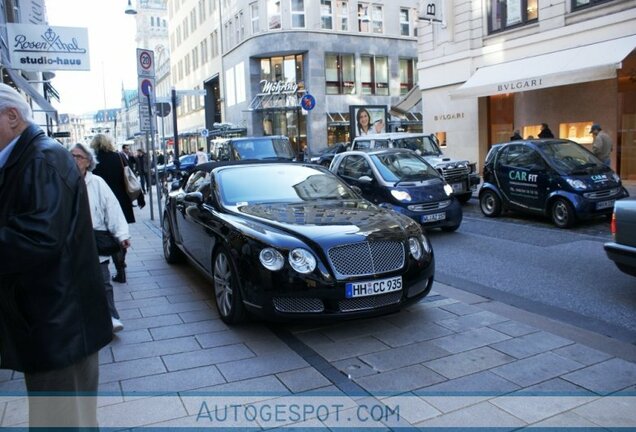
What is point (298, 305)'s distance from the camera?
15.4ft

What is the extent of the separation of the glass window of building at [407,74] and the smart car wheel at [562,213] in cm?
3432

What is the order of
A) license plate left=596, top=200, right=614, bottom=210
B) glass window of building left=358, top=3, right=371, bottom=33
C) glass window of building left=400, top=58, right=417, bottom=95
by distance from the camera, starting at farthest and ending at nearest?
1. glass window of building left=400, top=58, right=417, bottom=95
2. glass window of building left=358, top=3, right=371, bottom=33
3. license plate left=596, top=200, right=614, bottom=210

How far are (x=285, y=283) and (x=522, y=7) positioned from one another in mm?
17971

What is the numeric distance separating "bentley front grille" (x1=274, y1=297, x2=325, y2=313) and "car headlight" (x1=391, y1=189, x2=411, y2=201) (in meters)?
5.58

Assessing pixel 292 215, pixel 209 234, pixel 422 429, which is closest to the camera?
pixel 422 429

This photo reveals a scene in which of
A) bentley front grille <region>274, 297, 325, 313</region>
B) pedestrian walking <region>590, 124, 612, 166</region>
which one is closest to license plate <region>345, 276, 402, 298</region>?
bentley front grille <region>274, 297, 325, 313</region>

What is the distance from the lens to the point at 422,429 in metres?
3.29

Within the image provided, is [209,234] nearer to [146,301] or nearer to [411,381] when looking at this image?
[146,301]

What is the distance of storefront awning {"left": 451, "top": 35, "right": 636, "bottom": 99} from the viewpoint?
14922 mm

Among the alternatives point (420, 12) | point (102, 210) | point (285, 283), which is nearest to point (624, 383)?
point (285, 283)

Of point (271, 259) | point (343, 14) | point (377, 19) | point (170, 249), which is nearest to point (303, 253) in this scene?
point (271, 259)

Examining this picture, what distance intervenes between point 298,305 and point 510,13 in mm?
18293

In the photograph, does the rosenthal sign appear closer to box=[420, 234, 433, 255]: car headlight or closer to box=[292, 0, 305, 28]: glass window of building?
box=[420, 234, 433, 255]: car headlight

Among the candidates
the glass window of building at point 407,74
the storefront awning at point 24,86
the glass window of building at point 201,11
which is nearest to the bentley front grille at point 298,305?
the storefront awning at point 24,86
